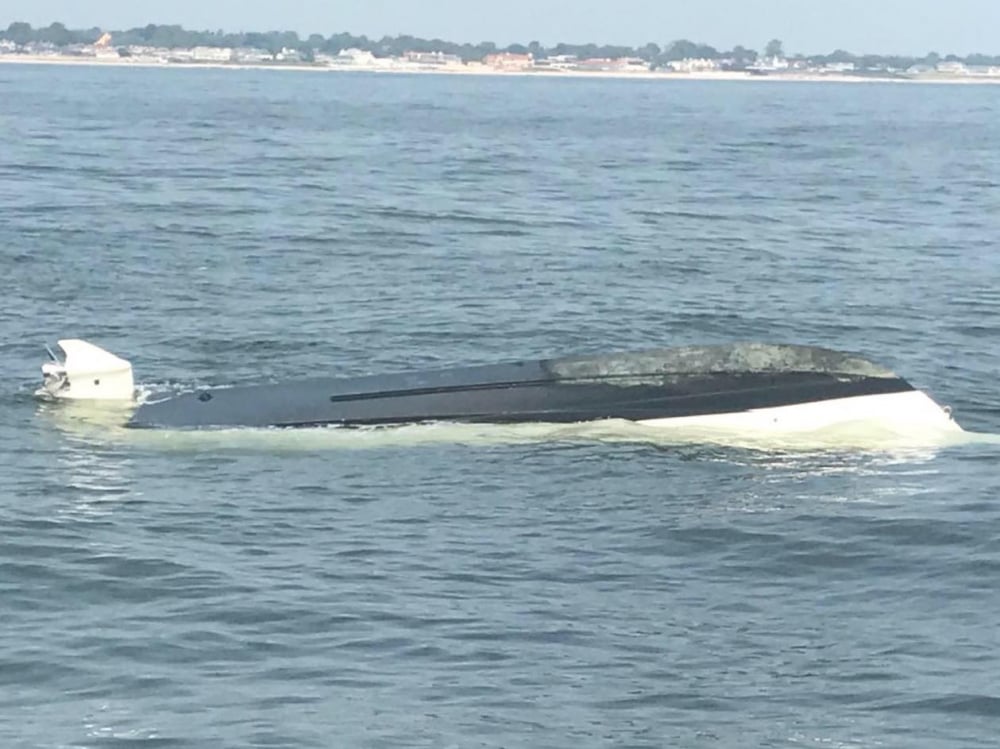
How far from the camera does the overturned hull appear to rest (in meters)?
20.2

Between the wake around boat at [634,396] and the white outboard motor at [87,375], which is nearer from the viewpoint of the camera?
the wake around boat at [634,396]

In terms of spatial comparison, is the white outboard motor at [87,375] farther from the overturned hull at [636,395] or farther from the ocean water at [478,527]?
the overturned hull at [636,395]

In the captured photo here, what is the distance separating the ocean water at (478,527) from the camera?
12688 mm

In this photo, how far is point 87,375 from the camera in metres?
22.1

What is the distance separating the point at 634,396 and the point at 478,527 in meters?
3.79

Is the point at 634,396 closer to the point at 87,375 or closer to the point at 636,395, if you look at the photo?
the point at 636,395

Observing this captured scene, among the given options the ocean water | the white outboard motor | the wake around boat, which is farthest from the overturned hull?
the white outboard motor

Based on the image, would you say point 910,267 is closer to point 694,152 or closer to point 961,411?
point 961,411

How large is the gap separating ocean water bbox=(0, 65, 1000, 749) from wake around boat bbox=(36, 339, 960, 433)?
1.26 ft

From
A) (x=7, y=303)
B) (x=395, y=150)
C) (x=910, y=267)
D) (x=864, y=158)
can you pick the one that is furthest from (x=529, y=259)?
(x=864, y=158)

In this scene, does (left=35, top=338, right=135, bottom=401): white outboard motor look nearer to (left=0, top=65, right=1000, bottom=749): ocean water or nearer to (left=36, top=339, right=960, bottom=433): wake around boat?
(left=0, top=65, right=1000, bottom=749): ocean water

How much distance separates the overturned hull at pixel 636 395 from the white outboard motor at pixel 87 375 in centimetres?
127

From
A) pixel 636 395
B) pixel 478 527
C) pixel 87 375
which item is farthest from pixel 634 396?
pixel 87 375

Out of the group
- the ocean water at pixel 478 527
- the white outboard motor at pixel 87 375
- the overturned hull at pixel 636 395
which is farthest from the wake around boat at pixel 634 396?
the white outboard motor at pixel 87 375
